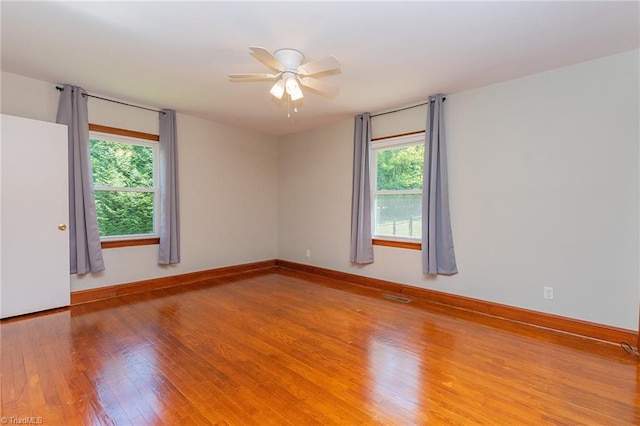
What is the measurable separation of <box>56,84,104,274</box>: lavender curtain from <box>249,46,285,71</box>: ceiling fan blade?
2.56 metres

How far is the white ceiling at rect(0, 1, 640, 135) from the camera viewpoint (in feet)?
7.00

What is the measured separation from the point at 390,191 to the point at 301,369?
2.81m

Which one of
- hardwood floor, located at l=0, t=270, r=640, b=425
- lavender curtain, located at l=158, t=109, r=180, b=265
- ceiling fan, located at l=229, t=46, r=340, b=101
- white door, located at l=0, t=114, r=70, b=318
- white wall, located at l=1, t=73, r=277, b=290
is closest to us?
hardwood floor, located at l=0, t=270, r=640, b=425

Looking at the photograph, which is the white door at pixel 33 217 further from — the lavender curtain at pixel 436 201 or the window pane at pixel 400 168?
the lavender curtain at pixel 436 201

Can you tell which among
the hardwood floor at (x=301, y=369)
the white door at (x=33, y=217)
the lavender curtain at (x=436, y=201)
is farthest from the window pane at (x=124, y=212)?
the lavender curtain at (x=436, y=201)

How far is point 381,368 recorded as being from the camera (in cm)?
229

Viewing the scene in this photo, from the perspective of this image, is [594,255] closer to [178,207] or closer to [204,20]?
[204,20]

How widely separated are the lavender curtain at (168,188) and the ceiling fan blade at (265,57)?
96.5 inches

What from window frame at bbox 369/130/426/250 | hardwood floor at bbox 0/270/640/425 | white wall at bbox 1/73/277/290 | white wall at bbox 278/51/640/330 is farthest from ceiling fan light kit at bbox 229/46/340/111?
white wall at bbox 1/73/277/290

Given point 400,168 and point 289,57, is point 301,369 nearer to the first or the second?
point 289,57

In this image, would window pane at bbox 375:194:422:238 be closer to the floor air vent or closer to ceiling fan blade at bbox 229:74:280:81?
the floor air vent

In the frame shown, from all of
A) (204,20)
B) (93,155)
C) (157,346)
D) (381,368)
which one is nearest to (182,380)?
(157,346)

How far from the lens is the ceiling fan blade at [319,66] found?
2.37 metres

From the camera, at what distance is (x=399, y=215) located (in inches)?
171
